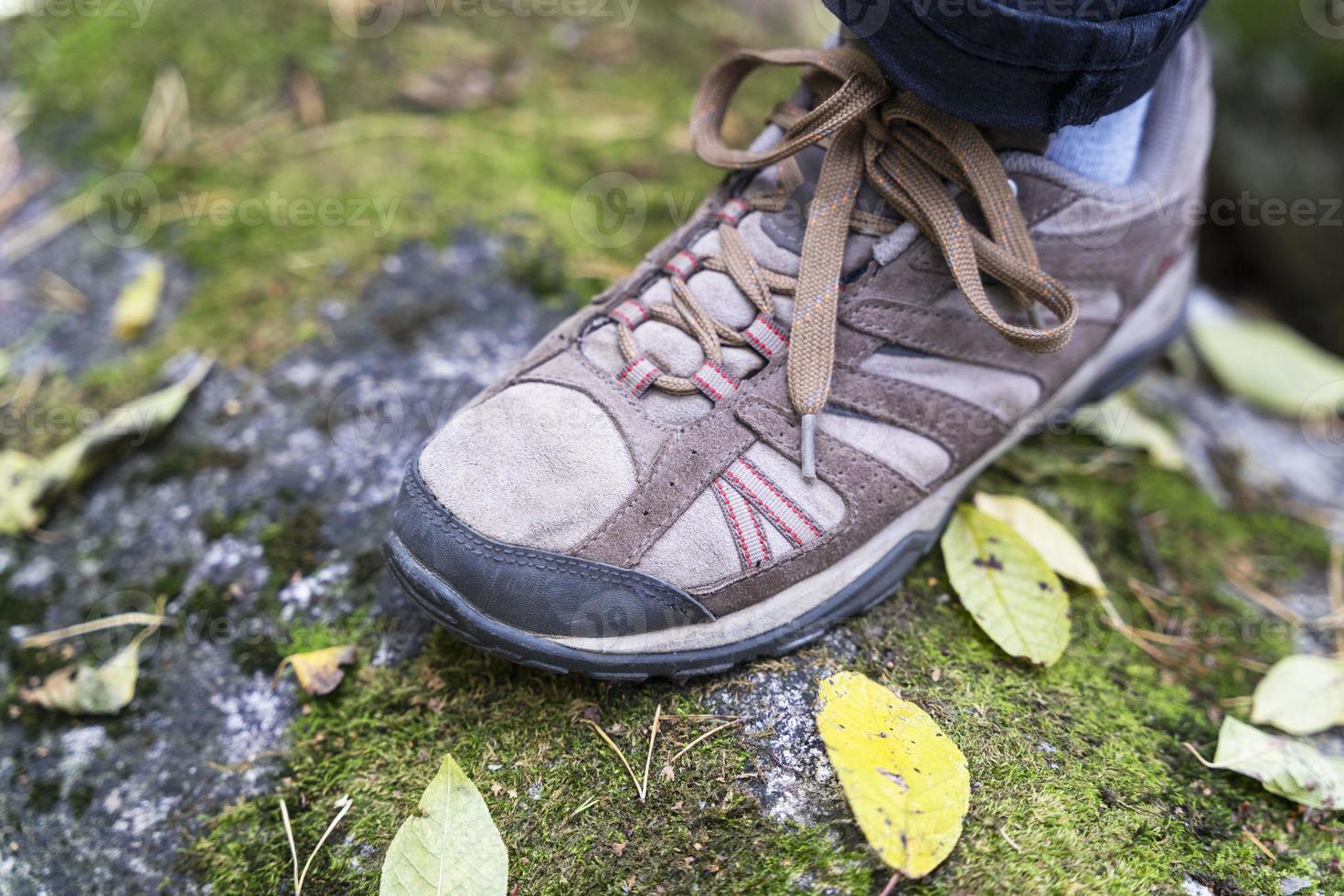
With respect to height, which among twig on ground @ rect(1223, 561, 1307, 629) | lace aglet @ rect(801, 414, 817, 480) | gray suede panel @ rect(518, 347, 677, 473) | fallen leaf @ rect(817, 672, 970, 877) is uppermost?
gray suede panel @ rect(518, 347, 677, 473)

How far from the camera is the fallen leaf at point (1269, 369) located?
240 cm

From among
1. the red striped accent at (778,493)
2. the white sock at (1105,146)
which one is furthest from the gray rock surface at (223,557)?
the white sock at (1105,146)

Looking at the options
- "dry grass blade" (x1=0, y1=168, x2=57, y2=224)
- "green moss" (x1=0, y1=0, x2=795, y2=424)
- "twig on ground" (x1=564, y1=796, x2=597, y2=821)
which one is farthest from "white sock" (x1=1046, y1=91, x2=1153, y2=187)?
"dry grass blade" (x1=0, y1=168, x2=57, y2=224)

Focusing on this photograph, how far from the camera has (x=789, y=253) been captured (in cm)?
143

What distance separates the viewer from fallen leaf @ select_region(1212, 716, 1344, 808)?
4.44ft

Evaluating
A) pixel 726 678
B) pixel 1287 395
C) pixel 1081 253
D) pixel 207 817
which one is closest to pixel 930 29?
pixel 1081 253

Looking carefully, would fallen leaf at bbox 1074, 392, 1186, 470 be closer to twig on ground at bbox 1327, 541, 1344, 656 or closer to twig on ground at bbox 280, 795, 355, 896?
twig on ground at bbox 1327, 541, 1344, 656

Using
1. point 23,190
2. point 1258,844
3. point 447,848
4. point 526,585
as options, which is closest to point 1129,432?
point 1258,844

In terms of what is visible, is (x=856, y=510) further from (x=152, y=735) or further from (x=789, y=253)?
(x=152, y=735)

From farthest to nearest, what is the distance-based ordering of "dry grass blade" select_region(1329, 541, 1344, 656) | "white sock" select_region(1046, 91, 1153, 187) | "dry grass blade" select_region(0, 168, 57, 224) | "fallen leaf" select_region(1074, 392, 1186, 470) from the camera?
"dry grass blade" select_region(0, 168, 57, 224) → "fallen leaf" select_region(1074, 392, 1186, 470) → "dry grass blade" select_region(1329, 541, 1344, 656) → "white sock" select_region(1046, 91, 1153, 187)

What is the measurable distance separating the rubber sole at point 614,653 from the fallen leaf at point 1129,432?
0.81m

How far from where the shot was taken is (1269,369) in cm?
244

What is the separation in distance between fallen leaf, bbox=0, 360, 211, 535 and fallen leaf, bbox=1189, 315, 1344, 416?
2.53 m

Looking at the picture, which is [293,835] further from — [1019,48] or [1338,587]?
[1338,587]
